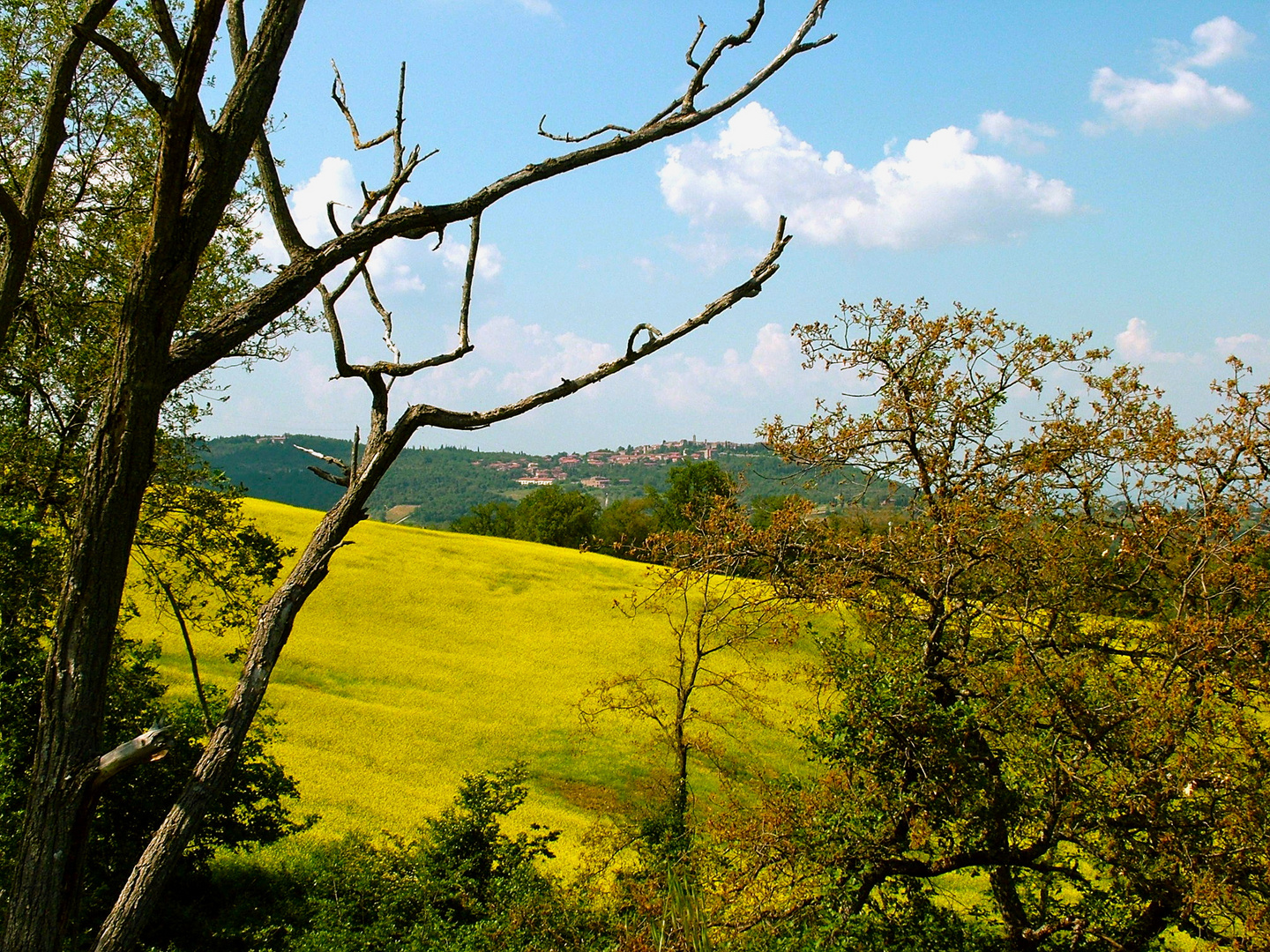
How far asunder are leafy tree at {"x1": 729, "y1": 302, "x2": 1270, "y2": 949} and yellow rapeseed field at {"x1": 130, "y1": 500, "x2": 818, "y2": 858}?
8.41m

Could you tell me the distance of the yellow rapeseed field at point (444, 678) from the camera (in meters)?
16.3

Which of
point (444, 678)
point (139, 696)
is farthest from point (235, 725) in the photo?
point (444, 678)

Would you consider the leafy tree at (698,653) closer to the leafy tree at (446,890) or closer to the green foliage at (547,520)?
the leafy tree at (446,890)

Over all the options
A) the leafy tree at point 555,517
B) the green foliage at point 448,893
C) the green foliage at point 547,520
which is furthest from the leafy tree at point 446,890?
the leafy tree at point 555,517

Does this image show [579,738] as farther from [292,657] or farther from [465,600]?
[465,600]

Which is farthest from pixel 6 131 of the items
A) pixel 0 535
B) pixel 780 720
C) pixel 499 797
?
pixel 780 720

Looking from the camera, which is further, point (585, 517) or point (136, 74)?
point (585, 517)

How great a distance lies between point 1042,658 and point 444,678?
17.5 metres

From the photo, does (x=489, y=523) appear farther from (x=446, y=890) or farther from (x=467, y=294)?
(x=467, y=294)

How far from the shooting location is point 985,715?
7.59m

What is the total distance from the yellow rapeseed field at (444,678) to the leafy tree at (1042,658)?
841 centimetres

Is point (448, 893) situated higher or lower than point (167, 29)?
lower

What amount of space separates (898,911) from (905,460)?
4371mm

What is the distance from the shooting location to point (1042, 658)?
7.02 metres
